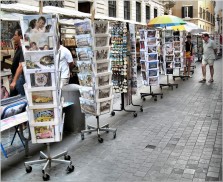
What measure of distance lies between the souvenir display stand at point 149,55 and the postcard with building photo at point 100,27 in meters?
3.48

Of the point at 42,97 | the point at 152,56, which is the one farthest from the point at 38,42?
the point at 152,56

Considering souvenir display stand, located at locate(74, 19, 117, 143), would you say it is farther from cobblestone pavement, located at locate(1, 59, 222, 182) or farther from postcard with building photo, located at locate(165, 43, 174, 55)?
postcard with building photo, located at locate(165, 43, 174, 55)

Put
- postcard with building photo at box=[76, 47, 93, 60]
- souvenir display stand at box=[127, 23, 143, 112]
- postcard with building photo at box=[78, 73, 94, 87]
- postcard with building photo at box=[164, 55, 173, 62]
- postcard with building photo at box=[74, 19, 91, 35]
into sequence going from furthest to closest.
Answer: postcard with building photo at box=[164, 55, 173, 62]
souvenir display stand at box=[127, 23, 143, 112]
postcard with building photo at box=[78, 73, 94, 87]
postcard with building photo at box=[76, 47, 93, 60]
postcard with building photo at box=[74, 19, 91, 35]

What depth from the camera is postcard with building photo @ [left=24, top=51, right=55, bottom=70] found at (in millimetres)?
4426

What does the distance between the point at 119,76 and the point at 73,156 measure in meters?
2.76

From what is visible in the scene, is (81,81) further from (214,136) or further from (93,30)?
(214,136)

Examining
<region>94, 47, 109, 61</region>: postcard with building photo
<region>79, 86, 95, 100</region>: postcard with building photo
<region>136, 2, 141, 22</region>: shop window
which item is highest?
<region>136, 2, 141, 22</region>: shop window

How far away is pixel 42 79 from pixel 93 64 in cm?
158

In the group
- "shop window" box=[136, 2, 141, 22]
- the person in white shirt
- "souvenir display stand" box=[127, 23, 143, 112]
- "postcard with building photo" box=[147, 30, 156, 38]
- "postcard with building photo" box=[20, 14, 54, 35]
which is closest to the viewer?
"postcard with building photo" box=[20, 14, 54, 35]

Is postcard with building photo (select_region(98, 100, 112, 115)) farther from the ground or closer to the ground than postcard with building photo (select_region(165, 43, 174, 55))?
closer to the ground

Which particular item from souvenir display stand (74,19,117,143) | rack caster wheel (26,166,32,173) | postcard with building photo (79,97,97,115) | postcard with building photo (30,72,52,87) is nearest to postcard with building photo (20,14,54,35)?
postcard with building photo (30,72,52,87)

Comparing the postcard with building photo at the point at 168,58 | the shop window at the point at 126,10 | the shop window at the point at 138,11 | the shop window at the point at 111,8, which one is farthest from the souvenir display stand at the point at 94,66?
the shop window at the point at 138,11

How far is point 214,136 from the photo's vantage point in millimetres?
6301

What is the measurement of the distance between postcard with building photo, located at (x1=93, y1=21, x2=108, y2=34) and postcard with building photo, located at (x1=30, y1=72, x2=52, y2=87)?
5.32 feet
